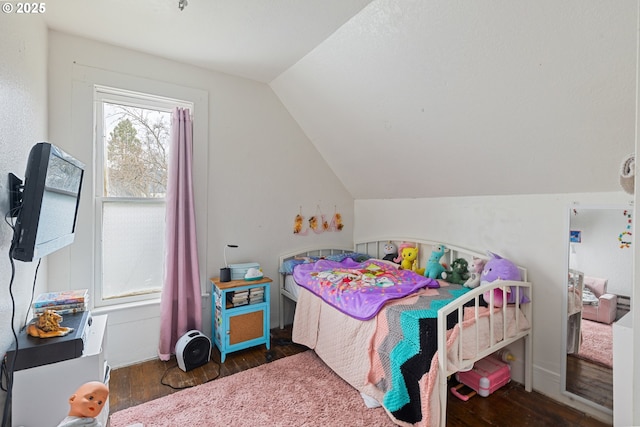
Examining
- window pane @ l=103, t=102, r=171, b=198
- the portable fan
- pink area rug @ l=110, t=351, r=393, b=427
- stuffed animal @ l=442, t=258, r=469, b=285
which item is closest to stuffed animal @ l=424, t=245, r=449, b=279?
stuffed animal @ l=442, t=258, r=469, b=285

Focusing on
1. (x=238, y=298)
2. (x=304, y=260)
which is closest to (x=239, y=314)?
(x=238, y=298)

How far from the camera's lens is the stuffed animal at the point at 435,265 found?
101 inches

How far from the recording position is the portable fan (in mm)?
2266

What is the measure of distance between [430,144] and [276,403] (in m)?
2.17

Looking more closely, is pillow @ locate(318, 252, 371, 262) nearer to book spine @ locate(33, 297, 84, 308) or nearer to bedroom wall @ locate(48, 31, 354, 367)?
bedroom wall @ locate(48, 31, 354, 367)

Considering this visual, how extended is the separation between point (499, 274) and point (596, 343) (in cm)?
65

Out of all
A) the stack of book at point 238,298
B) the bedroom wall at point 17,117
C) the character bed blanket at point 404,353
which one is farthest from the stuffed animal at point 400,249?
the bedroom wall at point 17,117

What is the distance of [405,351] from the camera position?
1.69 m

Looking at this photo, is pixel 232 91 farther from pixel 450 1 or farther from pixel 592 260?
pixel 592 260

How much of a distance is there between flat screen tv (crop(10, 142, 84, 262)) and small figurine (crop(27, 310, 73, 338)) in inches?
13.6

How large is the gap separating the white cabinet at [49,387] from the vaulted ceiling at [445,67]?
2.01 m

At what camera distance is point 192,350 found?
90.4 inches

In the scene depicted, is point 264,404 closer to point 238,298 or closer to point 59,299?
point 238,298

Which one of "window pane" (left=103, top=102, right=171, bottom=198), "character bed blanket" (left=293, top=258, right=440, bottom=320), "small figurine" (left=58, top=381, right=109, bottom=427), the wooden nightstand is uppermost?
"window pane" (left=103, top=102, right=171, bottom=198)
